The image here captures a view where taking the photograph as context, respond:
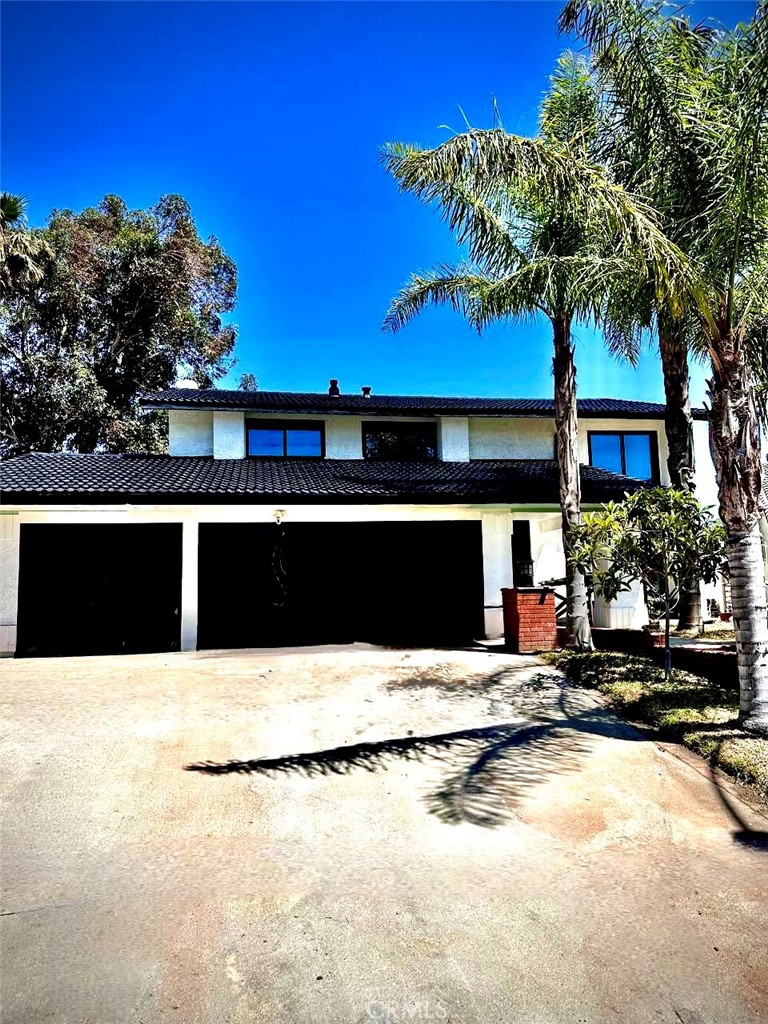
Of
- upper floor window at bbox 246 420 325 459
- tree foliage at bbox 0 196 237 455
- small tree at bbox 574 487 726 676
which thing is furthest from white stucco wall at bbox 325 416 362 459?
tree foliage at bbox 0 196 237 455

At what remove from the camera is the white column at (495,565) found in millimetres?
13688

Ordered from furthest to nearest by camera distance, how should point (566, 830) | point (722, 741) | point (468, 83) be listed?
point (468, 83), point (722, 741), point (566, 830)

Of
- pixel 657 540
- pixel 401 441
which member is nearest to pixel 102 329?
pixel 401 441

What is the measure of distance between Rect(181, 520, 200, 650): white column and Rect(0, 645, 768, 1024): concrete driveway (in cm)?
473

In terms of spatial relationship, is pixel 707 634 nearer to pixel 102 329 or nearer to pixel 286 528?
pixel 286 528

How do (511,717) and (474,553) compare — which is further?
(474,553)

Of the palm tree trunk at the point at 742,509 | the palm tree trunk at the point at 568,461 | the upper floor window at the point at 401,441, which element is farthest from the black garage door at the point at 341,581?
the palm tree trunk at the point at 742,509

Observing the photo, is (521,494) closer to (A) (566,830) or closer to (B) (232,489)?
(B) (232,489)

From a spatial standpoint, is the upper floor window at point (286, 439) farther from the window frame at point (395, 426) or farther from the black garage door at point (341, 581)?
the black garage door at point (341, 581)

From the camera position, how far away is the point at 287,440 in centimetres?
1673

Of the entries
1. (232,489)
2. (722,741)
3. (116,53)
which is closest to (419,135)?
(116,53)

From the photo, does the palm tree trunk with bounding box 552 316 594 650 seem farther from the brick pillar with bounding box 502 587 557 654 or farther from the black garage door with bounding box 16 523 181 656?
the black garage door with bounding box 16 523 181 656

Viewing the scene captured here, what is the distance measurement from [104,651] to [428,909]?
35.8 ft

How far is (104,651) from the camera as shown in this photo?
41.3 feet
